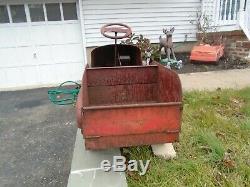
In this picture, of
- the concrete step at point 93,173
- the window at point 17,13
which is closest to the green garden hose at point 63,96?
the window at point 17,13

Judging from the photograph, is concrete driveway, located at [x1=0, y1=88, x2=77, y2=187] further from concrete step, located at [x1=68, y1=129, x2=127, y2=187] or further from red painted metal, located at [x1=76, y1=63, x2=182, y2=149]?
red painted metal, located at [x1=76, y1=63, x2=182, y2=149]

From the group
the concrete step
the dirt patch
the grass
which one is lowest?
the dirt patch

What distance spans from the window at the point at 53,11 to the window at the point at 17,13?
750 millimetres

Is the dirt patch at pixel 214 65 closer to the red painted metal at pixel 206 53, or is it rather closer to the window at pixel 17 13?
the red painted metal at pixel 206 53

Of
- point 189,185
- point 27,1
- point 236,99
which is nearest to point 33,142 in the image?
point 189,185

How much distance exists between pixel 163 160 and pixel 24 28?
672 centimetres

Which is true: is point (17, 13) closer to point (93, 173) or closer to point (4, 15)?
point (4, 15)

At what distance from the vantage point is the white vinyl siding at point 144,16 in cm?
836

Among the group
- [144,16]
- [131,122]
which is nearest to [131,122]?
[131,122]

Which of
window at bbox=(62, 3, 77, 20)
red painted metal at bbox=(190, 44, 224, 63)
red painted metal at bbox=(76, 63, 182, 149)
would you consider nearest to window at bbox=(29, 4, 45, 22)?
window at bbox=(62, 3, 77, 20)

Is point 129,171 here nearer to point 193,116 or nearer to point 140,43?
point 193,116

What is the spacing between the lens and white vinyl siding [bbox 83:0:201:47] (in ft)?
27.4

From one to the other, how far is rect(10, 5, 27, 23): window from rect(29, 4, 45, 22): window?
0.24 m

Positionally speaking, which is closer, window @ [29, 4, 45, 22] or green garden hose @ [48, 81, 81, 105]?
green garden hose @ [48, 81, 81, 105]
